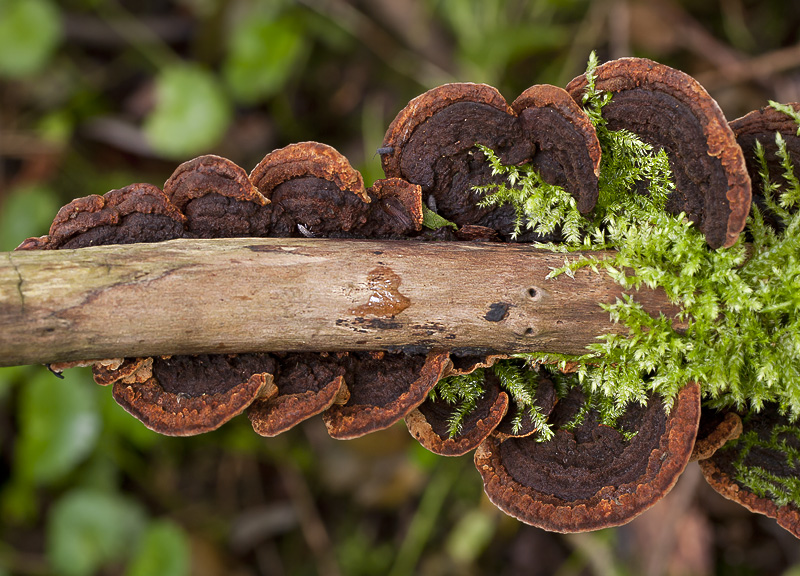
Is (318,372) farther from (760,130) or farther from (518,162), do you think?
(760,130)

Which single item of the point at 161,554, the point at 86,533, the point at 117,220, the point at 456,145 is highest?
the point at 456,145

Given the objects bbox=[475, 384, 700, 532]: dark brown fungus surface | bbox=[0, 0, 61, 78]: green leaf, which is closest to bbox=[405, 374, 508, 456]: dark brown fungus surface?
bbox=[475, 384, 700, 532]: dark brown fungus surface

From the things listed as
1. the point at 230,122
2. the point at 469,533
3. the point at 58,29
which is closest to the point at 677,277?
the point at 469,533

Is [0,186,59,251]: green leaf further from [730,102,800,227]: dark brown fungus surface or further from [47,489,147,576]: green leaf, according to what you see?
[730,102,800,227]: dark brown fungus surface

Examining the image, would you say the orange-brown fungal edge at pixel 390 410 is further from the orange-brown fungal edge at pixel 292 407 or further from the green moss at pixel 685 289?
the green moss at pixel 685 289

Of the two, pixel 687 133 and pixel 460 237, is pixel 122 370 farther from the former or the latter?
pixel 687 133

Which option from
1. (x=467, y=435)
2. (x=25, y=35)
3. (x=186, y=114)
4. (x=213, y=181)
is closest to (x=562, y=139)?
(x=467, y=435)
